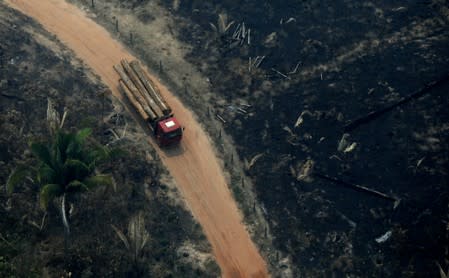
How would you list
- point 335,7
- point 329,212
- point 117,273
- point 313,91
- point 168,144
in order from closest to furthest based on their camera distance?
point 117,273 → point 329,212 → point 168,144 → point 313,91 → point 335,7

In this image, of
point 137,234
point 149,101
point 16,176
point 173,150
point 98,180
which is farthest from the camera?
point 149,101

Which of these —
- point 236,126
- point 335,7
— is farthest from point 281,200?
point 335,7

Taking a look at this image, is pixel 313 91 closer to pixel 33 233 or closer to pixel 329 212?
pixel 329 212

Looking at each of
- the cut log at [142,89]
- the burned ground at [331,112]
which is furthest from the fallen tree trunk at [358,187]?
the cut log at [142,89]

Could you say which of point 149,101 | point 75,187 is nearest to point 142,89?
point 149,101

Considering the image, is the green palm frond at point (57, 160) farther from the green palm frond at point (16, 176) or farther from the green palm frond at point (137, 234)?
the green palm frond at point (137, 234)

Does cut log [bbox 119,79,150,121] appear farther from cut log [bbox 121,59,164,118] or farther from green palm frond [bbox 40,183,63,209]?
green palm frond [bbox 40,183,63,209]

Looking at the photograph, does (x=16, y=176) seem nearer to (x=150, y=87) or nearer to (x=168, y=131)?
(x=168, y=131)
